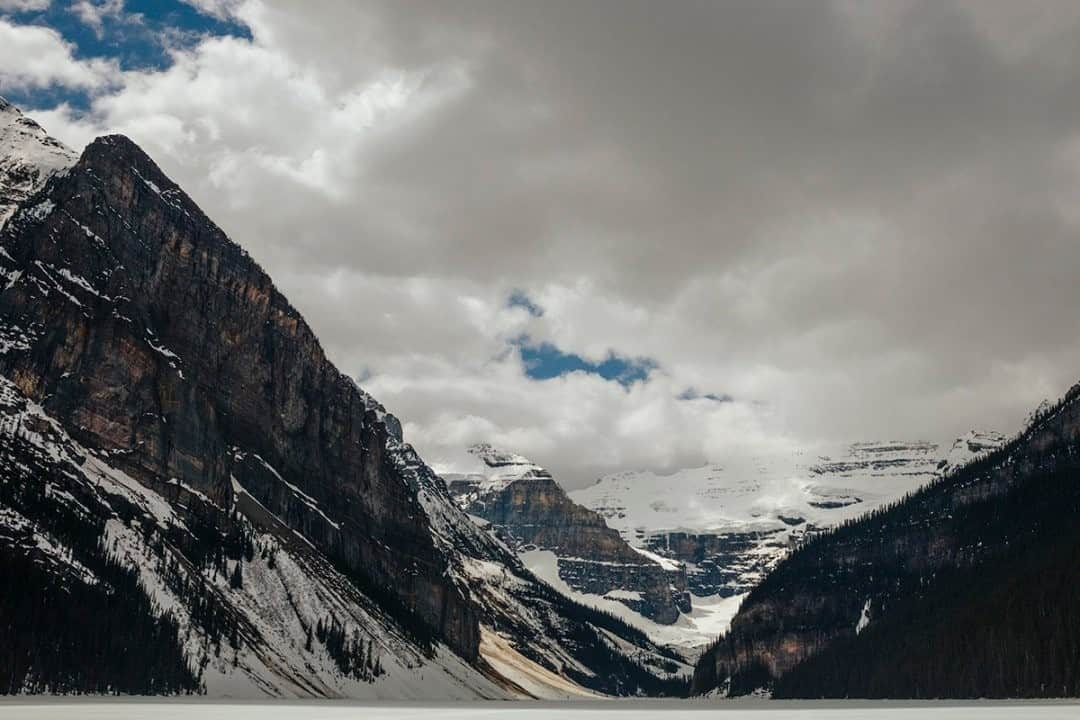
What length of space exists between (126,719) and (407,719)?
2864cm

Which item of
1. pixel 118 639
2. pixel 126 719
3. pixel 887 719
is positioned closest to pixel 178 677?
pixel 118 639

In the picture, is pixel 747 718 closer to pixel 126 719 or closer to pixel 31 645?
pixel 126 719

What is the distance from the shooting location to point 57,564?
191125 millimetres

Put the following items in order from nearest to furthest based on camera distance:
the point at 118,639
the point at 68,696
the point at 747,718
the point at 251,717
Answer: the point at 251,717 < the point at 747,718 < the point at 68,696 < the point at 118,639

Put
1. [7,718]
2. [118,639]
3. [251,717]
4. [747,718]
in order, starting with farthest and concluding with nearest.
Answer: [118,639] → [747,718] → [251,717] → [7,718]

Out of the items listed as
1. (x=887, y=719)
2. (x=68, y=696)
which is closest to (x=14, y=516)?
(x=68, y=696)

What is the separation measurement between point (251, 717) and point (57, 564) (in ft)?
307

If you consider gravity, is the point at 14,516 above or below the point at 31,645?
above

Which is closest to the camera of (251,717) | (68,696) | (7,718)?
(7,718)

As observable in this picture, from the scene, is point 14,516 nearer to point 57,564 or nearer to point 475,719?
point 57,564

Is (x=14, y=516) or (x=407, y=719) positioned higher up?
(x=14, y=516)

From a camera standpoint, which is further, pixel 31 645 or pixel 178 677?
pixel 178 677

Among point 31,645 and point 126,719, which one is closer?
point 126,719

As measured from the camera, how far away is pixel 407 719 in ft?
380
